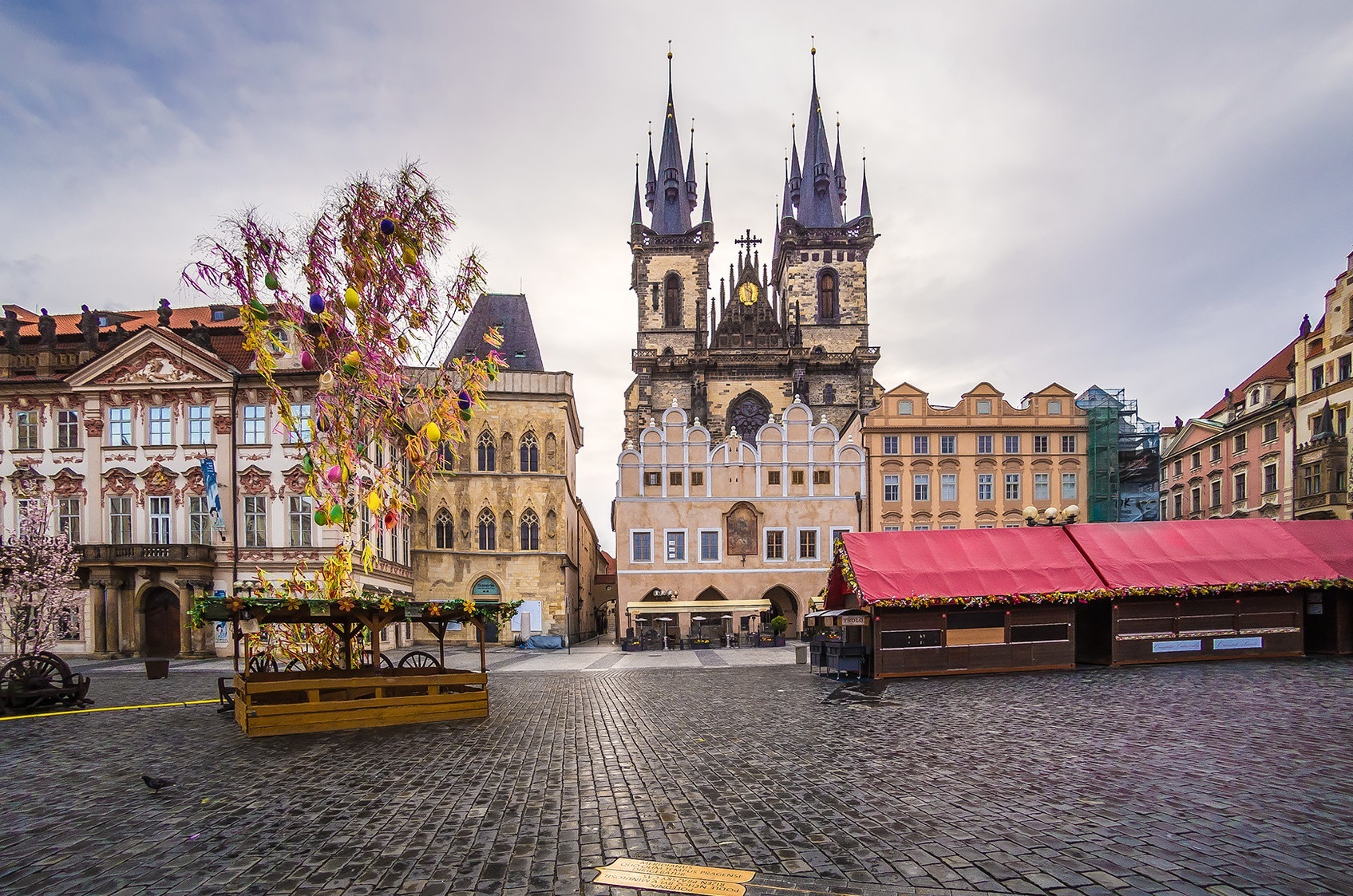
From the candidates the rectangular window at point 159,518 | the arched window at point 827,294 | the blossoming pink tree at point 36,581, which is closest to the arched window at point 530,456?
the rectangular window at point 159,518

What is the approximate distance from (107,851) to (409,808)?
2.50 m

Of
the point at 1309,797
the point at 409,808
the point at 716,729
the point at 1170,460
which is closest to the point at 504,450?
the point at 716,729

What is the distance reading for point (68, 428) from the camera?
35.4 metres

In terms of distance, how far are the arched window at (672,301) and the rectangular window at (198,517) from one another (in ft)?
138

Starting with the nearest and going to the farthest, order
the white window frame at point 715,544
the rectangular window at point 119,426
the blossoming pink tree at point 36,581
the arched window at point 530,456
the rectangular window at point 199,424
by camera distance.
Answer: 1. the blossoming pink tree at point 36,581
2. the rectangular window at point 199,424
3. the rectangular window at point 119,426
4. the white window frame at point 715,544
5. the arched window at point 530,456

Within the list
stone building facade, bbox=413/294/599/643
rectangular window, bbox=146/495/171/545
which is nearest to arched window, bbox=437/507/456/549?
stone building facade, bbox=413/294/599/643

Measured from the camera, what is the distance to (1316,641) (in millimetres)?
22828

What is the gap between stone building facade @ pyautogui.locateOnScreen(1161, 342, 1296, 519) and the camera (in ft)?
144

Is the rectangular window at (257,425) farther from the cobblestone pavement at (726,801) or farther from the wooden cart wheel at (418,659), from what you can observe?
the cobblestone pavement at (726,801)

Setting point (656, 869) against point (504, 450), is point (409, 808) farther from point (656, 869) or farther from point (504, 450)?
point (504, 450)

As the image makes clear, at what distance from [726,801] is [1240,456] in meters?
49.1

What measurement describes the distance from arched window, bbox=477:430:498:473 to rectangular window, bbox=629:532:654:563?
25.4 feet

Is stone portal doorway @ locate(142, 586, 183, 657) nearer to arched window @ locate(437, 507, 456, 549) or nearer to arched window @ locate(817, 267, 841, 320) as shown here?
arched window @ locate(437, 507, 456, 549)

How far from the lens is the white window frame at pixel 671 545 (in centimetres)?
4300
